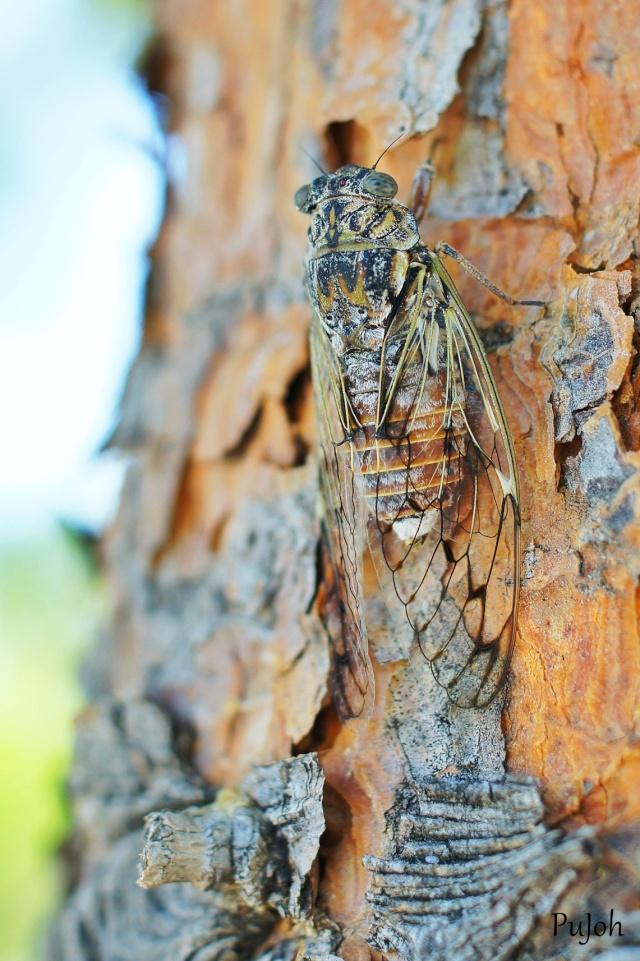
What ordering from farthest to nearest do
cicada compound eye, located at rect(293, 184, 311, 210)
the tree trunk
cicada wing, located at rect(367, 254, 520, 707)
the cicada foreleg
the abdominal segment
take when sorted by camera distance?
cicada compound eye, located at rect(293, 184, 311, 210) < the cicada foreleg < the abdominal segment < cicada wing, located at rect(367, 254, 520, 707) < the tree trunk

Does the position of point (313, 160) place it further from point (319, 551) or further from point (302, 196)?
point (319, 551)

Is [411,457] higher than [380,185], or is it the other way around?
[380,185]

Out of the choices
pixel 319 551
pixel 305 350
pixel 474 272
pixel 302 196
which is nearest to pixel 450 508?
pixel 319 551

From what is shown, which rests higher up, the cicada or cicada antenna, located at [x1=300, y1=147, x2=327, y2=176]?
cicada antenna, located at [x1=300, y1=147, x2=327, y2=176]

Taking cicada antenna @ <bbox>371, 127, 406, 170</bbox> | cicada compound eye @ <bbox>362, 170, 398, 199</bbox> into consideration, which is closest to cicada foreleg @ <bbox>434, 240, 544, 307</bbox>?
cicada compound eye @ <bbox>362, 170, 398, 199</bbox>

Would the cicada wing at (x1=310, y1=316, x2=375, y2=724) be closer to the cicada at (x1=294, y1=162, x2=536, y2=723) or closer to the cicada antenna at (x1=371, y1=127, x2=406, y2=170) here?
the cicada at (x1=294, y1=162, x2=536, y2=723)
